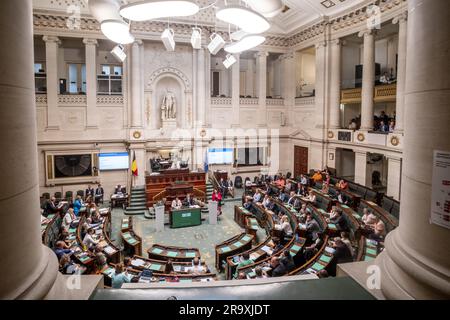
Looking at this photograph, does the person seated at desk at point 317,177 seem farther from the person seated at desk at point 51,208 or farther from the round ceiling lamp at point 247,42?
the person seated at desk at point 51,208

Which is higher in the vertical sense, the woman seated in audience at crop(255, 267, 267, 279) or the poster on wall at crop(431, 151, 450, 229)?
the poster on wall at crop(431, 151, 450, 229)

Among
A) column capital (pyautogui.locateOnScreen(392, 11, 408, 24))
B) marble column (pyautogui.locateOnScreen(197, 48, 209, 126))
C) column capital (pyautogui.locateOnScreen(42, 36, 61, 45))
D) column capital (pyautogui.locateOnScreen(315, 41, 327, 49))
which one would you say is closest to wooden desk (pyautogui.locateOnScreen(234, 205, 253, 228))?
marble column (pyautogui.locateOnScreen(197, 48, 209, 126))

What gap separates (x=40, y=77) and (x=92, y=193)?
6.94 meters

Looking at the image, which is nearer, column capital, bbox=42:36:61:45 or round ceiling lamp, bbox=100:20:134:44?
round ceiling lamp, bbox=100:20:134:44

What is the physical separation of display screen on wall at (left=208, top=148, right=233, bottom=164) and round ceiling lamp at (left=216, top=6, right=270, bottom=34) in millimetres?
13039

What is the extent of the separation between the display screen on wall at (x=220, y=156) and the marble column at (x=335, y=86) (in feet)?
19.8

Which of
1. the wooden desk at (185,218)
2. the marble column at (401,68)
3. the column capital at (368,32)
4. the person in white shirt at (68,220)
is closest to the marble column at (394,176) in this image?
the marble column at (401,68)

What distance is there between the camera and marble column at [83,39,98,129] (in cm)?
1719

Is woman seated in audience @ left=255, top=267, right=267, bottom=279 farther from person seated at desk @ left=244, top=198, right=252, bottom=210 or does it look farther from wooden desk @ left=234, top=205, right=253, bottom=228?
person seated at desk @ left=244, top=198, right=252, bottom=210

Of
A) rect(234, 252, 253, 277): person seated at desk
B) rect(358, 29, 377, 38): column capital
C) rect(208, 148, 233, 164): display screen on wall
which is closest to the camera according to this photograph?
rect(234, 252, 253, 277): person seated at desk

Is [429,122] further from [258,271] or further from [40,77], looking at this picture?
[40,77]

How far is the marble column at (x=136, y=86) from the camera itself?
17.7 metres

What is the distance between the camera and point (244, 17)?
6.36 m

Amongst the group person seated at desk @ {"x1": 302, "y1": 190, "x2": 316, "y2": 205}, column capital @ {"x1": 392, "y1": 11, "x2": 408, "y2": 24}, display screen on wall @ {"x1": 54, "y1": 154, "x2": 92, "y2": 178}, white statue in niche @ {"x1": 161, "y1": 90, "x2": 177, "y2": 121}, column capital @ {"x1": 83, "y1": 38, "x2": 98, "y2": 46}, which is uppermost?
column capital @ {"x1": 83, "y1": 38, "x2": 98, "y2": 46}
